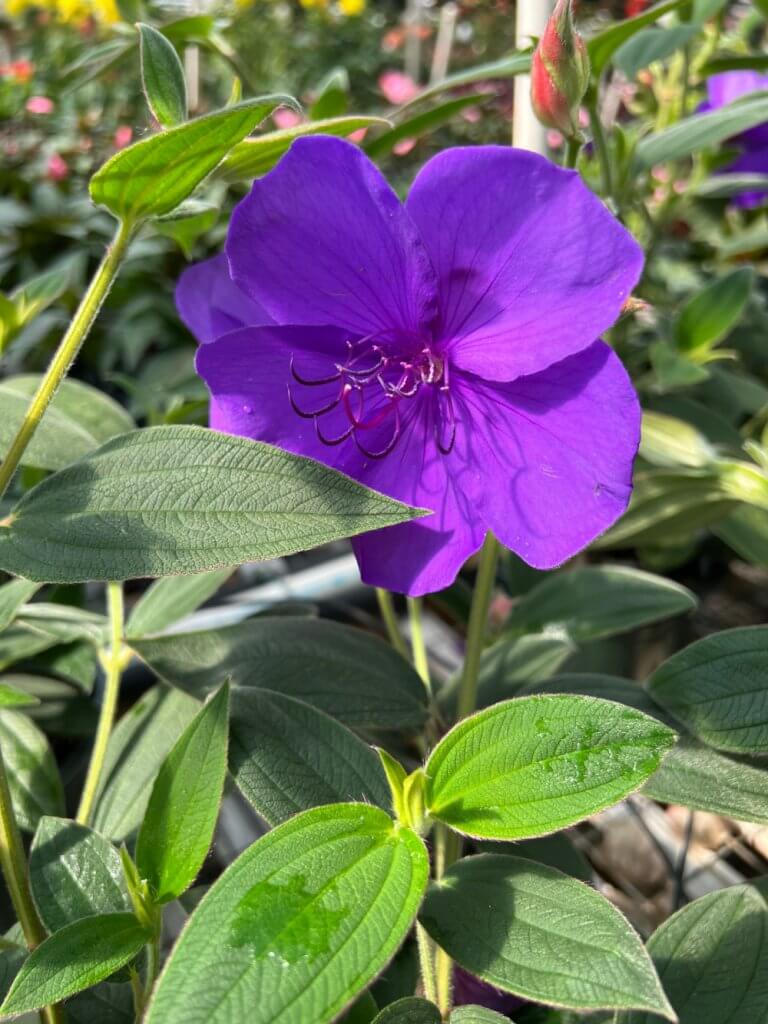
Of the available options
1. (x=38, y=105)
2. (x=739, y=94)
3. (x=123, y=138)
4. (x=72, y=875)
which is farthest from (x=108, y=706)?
(x=38, y=105)

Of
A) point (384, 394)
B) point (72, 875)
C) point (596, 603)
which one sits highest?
point (384, 394)

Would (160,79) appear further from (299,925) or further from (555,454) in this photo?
(299,925)

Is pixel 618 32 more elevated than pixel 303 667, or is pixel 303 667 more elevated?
pixel 618 32

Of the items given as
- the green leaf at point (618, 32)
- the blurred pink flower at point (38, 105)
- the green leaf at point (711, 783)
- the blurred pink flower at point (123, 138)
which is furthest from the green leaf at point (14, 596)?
the blurred pink flower at point (38, 105)

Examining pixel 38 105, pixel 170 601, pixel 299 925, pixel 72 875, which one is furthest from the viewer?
pixel 38 105

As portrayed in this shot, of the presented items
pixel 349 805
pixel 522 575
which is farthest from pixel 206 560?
pixel 522 575

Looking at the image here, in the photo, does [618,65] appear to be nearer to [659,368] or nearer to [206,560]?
[659,368]
